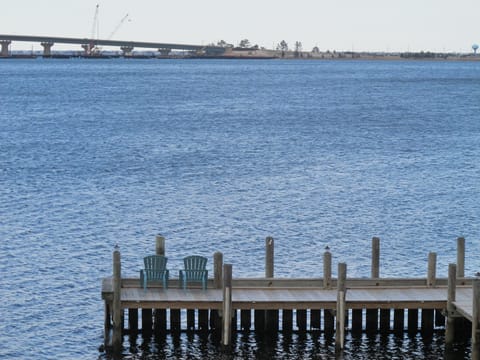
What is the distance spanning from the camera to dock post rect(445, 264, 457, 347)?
37.3m

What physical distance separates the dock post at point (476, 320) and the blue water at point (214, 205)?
9.74 feet

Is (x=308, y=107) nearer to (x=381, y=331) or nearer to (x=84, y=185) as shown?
(x=84, y=185)

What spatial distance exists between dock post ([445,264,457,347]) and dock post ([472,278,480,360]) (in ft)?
3.68

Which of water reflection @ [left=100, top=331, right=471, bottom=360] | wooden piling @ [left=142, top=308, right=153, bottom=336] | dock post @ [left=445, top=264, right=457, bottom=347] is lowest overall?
water reflection @ [left=100, top=331, right=471, bottom=360]

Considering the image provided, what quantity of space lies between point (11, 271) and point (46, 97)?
131742 millimetres

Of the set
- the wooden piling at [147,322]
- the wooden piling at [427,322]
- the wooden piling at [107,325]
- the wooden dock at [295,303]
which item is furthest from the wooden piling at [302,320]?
the wooden piling at [107,325]

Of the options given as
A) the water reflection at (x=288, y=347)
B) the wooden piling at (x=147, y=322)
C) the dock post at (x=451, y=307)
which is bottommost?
the water reflection at (x=288, y=347)

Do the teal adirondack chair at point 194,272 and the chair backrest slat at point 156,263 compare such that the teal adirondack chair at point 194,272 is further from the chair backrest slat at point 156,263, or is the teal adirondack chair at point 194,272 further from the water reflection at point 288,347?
the water reflection at point 288,347

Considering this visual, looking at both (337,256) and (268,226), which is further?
(268,226)

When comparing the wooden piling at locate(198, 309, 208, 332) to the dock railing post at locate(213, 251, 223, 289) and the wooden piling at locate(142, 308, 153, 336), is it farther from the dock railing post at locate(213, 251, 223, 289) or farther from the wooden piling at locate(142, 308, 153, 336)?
the wooden piling at locate(142, 308, 153, 336)

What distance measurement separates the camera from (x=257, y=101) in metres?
172

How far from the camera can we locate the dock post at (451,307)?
3731cm

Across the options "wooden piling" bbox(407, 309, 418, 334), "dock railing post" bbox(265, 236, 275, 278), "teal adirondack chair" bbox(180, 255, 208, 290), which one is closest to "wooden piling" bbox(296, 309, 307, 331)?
"dock railing post" bbox(265, 236, 275, 278)

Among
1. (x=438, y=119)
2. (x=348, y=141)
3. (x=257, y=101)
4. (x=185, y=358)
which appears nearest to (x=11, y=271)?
A: (x=185, y=358)
